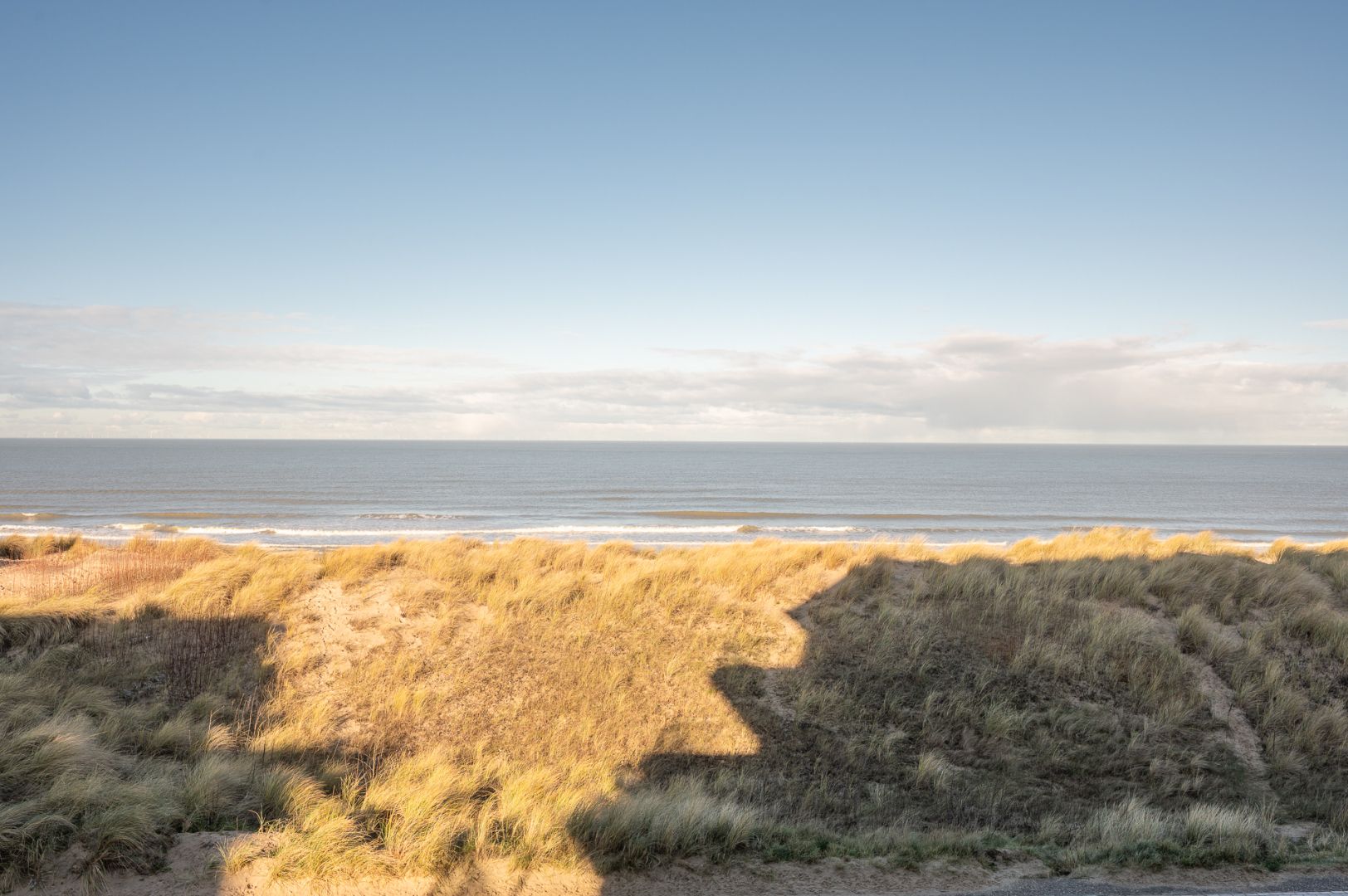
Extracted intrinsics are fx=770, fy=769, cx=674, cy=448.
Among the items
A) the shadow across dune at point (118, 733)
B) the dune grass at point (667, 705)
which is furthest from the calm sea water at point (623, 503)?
the shadow across dune at point (118, 733)

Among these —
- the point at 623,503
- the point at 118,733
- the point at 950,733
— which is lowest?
the point at 623,503

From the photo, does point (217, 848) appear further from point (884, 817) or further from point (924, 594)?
point (924, 594)

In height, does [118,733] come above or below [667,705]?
above

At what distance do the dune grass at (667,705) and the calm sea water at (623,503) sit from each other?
35.3ft

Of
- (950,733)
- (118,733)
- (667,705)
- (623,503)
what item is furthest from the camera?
(623,503)

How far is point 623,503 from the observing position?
52219 millimetres

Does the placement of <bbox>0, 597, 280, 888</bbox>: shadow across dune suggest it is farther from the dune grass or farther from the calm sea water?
the calm sea water

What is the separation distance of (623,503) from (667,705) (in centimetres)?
4081

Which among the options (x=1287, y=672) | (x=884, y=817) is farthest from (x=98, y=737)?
(x=1287, y=672)

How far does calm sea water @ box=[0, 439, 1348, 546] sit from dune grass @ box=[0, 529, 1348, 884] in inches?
424

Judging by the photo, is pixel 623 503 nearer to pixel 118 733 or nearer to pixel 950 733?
pixel 950 733

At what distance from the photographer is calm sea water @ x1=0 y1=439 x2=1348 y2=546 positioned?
37.8m

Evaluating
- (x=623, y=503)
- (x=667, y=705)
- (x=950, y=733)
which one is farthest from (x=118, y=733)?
(x=623, y=503)

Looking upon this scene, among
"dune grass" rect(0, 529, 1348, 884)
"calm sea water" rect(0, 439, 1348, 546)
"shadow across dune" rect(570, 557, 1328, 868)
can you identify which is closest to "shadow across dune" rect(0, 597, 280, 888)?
"dune grass" rect(0, 529, 1348, 884)
